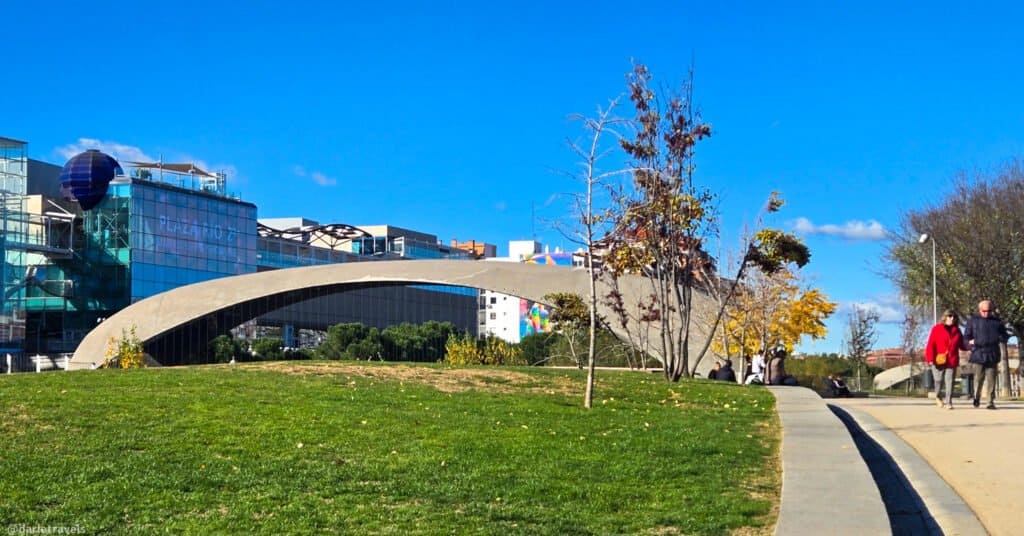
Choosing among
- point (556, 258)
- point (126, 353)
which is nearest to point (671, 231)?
point (126, 353)

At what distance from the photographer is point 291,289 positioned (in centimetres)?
3662

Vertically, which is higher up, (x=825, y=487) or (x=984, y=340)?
(x=984, y=340)

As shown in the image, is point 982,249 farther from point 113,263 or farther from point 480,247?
point 480,247

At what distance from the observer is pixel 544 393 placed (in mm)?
15398

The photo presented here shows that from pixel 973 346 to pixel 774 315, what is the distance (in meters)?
23.5

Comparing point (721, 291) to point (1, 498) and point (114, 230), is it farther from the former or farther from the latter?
point (114, 230)

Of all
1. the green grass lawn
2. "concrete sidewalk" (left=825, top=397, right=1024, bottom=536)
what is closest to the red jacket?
"concrete sidewalk" (left=825, top=397, right=1024, bottom=536)

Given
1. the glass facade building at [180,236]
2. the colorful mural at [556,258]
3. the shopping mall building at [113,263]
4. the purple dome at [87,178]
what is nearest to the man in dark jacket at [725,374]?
the shopping mall building at [113,263]

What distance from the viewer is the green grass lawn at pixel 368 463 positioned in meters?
6.44

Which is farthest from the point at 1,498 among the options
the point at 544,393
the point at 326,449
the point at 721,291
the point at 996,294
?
the point at 996,294

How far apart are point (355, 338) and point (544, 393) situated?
28.8 meters

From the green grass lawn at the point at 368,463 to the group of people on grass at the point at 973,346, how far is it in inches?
160

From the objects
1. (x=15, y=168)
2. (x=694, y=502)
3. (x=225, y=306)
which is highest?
(x=15, y=168)

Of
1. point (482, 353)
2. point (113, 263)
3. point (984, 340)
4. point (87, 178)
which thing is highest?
point (87, 178)
